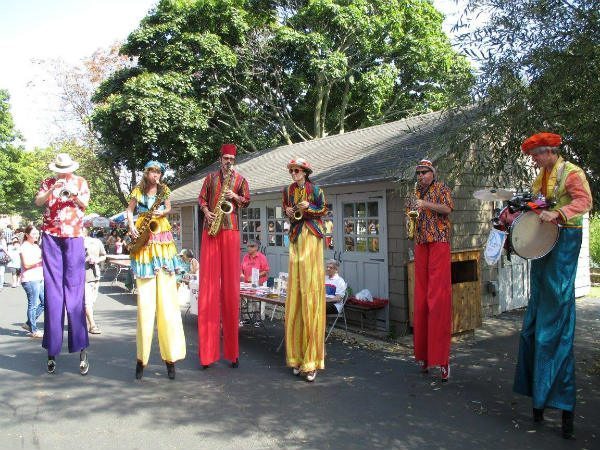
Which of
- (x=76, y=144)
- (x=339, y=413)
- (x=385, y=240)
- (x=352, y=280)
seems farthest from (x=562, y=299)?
(x=76, y=144)

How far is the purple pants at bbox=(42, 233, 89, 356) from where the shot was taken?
5199mm

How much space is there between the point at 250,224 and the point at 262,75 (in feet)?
33.1

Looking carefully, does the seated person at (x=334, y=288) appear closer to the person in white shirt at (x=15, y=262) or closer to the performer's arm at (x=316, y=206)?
the performer's arm at (x=316, y=206)

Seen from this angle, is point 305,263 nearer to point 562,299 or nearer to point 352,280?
point 562,299

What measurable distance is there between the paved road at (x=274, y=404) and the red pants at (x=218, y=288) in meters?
0.34

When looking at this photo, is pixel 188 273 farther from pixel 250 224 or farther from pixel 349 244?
pixel 349 244

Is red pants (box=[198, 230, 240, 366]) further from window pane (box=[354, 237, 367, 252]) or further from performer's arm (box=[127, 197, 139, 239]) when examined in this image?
window pane (box=[354, 237, 367, 252])

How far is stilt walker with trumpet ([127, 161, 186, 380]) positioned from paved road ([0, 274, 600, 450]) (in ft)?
1.11

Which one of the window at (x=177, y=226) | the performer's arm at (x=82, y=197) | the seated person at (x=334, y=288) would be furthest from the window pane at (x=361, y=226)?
the window at (x=177, y=226)

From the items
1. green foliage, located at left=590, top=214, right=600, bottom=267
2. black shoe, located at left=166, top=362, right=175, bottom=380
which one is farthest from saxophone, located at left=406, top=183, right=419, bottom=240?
green foliage, located at left=590, top=214, right=600, bottom=267

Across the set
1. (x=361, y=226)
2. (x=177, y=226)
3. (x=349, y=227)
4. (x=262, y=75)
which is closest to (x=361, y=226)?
(x=361, y=226)

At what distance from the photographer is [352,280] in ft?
29.7

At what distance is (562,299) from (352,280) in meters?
5.24

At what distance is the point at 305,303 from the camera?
17.7 ft
